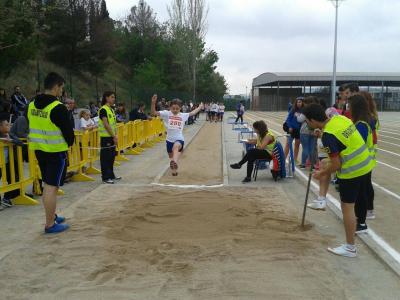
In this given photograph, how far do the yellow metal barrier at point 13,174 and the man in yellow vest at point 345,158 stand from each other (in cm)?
476

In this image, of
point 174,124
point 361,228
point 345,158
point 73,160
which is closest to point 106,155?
point 73,160

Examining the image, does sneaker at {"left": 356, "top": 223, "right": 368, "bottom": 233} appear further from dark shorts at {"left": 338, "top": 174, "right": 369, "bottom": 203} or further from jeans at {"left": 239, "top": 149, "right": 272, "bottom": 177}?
jeans at {"left": 239, "top": 149, "right": 272, "bottom": 177}

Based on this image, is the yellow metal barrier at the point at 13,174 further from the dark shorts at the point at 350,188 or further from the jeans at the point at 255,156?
the dark shorts at the point at 350,188

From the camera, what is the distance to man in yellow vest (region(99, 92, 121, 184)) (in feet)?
29.3

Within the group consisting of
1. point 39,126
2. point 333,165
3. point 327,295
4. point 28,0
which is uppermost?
point 28,0

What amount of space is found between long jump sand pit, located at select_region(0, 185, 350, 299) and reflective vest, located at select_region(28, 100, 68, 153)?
114 centimetres

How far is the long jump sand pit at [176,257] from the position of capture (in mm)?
4066

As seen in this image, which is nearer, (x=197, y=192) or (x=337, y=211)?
(x=337, y=211)

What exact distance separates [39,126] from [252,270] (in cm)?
319

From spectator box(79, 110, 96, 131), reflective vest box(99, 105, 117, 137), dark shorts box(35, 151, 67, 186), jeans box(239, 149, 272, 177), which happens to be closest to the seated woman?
jeans box(239, 149, 272, 177)

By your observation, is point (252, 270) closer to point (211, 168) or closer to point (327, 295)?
point (327, 295)

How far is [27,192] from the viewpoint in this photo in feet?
27.0

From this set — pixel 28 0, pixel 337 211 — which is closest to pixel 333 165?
pixel 337 211

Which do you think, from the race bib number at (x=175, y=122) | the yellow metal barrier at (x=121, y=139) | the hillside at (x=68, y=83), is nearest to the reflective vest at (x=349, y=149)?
the race bib number at (x=175, y=122)
